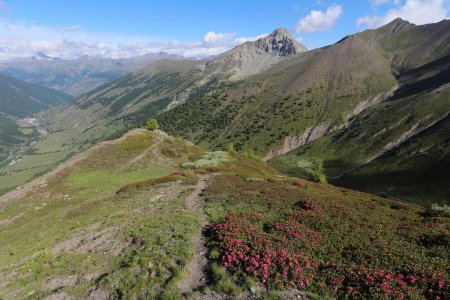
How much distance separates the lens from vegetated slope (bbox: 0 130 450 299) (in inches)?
880

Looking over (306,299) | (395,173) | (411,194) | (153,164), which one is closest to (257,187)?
(306,299)

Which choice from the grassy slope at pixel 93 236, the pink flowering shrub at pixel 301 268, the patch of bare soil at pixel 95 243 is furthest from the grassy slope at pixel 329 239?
the patch of bare soil at pixel 95 243

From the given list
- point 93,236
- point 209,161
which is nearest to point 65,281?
point 93,236

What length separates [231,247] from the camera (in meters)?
26.9

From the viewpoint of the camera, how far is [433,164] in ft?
531

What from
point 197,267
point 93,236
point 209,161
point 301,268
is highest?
point 301,268

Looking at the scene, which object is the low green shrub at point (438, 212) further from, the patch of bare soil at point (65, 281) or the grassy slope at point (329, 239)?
the patch of bare soil at point (65, 281)

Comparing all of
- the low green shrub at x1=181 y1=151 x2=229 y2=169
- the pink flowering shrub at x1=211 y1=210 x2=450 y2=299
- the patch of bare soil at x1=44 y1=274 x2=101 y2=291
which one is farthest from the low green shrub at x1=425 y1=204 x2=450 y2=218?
the low green shrub at x1=181 y1=151 x2=229 y2=169

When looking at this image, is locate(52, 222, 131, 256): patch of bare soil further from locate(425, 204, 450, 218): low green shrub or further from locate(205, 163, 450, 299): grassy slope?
locate(425, 204, 450, 218): low green shrub

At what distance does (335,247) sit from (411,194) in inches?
5174

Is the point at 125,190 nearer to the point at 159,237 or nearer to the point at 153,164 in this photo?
the point at 153,164

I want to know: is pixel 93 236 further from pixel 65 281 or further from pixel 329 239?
pixel 329 239

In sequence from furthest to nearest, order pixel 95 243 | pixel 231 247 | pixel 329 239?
pixel 95 243 < pixel 329 239 < pixel 231 247

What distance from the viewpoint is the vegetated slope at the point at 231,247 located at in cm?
2234
